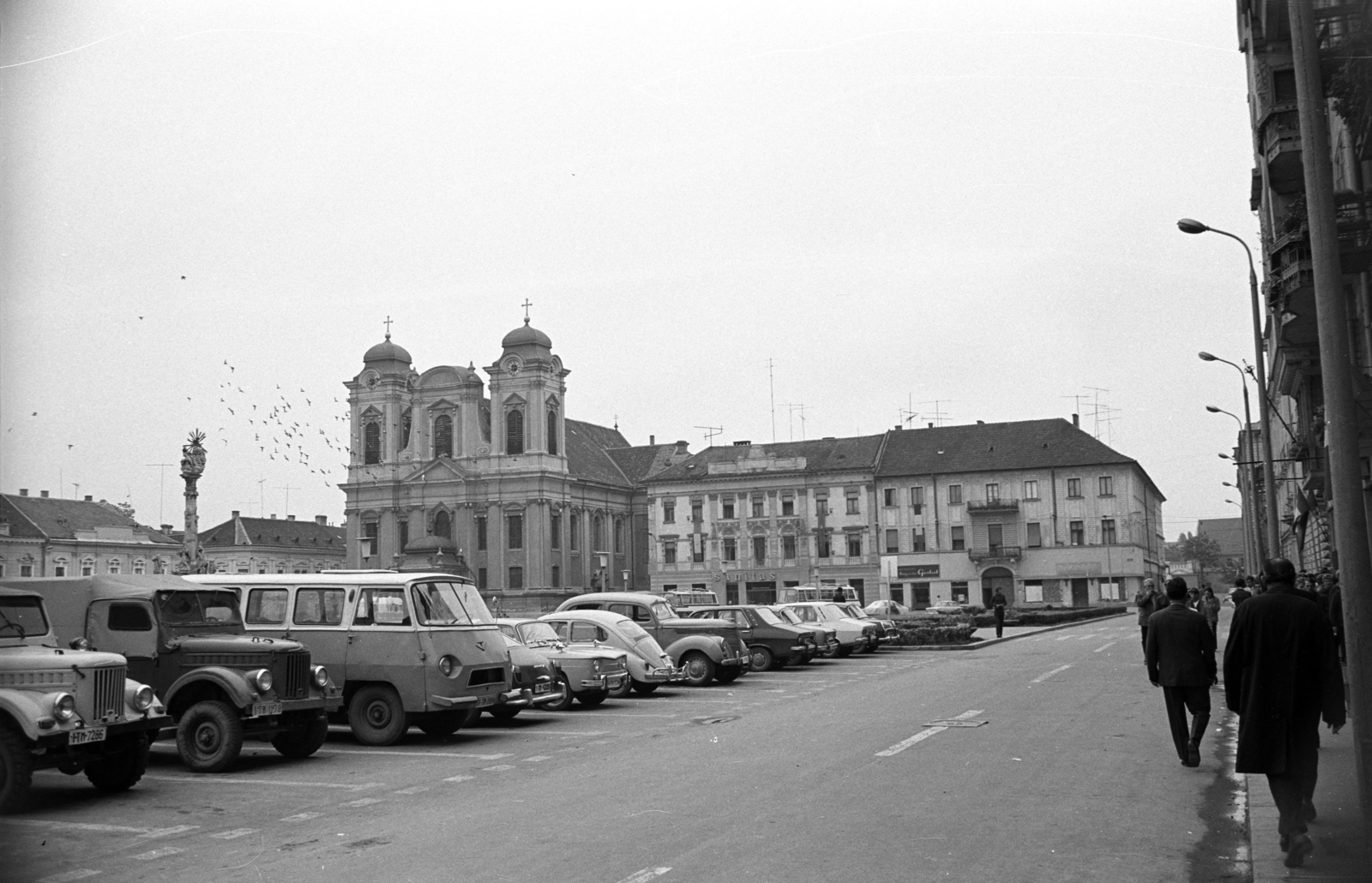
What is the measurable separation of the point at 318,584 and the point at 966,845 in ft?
34.3

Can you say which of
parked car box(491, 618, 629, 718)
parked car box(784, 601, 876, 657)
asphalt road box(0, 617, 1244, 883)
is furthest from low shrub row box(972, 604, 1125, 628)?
asphalt road box(0, 617, 1244, 883)

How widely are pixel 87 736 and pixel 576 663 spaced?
9.76 meters

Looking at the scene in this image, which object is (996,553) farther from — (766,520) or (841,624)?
(841,624)

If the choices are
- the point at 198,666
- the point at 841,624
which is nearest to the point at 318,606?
the point at 198,666

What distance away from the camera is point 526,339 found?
91.1 metres

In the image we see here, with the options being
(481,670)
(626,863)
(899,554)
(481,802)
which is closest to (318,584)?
(481,670)

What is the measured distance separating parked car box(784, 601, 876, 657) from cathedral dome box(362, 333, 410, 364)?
66.5 m

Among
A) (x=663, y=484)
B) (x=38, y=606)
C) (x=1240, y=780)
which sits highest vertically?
(x=663, y=484)

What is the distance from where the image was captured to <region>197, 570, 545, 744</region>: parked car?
15.8m

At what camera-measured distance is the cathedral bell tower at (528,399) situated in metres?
91.0

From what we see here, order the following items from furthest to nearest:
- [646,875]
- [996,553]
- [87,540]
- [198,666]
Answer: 1. [996,553]
2. [87,540]
3. [198,666]
4. [646,875]

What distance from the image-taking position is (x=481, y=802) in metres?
11.1

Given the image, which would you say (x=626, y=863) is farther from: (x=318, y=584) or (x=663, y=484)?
(x=663, y=484)

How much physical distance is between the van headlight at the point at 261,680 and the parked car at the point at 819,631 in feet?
60.9
